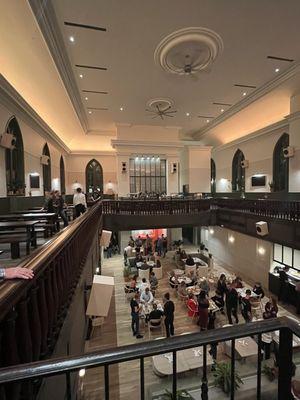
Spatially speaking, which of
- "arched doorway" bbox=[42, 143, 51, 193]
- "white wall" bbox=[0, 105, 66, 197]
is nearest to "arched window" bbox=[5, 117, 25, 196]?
"white wall" bbox=[0, 105, 66, 197]

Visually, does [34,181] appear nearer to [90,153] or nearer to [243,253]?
[90,153]

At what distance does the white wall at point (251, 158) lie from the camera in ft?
41.2

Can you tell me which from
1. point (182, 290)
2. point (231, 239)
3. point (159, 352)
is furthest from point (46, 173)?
point (159, 352)

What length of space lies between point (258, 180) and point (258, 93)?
524 cm

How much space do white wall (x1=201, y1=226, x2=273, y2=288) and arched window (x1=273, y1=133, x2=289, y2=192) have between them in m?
3.14

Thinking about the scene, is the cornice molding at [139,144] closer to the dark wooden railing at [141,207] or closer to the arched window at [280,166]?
the dark wooden railing at [141,207]

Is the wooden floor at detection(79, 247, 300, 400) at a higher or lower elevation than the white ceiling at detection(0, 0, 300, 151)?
lower

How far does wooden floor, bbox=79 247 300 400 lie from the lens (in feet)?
16.4

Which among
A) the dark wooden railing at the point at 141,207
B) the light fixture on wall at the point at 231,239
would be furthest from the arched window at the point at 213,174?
the dark wooden railing at the point at 141,207

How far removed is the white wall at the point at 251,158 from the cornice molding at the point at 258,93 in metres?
2.20

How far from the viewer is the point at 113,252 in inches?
594

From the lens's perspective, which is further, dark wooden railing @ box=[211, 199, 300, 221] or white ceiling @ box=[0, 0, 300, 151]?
dark wooden railing @ box=[211, 199, 300, 221]

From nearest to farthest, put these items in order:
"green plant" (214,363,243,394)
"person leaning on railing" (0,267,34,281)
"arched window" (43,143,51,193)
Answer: "person leaning on railing" (0,267,34,281)
"green plant" (214,363,243,394)
"arched window" (43,143,51,193)

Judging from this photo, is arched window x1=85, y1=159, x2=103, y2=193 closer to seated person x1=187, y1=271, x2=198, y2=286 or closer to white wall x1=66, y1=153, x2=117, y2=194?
white wall x1=66, y1=153, x2=117, y2=194
